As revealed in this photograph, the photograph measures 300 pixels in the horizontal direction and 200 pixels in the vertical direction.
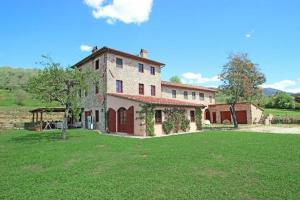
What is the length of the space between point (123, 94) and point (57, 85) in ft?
29.0

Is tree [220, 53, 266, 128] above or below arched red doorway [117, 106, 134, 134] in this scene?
above

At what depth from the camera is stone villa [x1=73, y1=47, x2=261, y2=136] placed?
76.6 ft

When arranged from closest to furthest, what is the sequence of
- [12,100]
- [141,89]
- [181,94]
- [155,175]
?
[155,175], [141,89], [181,94], [12,100]

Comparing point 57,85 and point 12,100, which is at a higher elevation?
point 12,100

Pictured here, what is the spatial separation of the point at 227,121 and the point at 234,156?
103 feet

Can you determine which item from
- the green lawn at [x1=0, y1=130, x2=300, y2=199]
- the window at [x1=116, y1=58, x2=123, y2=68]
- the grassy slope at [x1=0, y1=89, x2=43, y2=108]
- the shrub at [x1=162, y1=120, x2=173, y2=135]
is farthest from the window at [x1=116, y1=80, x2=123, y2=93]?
the grassy slope at [x1=0, y1=89, x2=43, y2=108]

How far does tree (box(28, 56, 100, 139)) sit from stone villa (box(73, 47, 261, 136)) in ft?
16.7

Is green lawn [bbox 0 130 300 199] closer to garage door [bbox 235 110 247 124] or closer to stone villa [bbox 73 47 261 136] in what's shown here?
stone villa [bbox 73 47 261 136]

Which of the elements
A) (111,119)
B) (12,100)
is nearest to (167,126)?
(111,119)

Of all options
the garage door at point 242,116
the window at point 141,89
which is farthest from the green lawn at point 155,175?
the garage door at point 242,116

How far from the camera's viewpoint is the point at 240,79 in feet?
99.0

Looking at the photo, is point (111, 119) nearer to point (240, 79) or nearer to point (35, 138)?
point (35, 138)

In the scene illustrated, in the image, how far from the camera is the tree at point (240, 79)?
99.5ft

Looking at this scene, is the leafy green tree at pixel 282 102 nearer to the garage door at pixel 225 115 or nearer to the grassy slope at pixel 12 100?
the garage door at pixel 225 115
